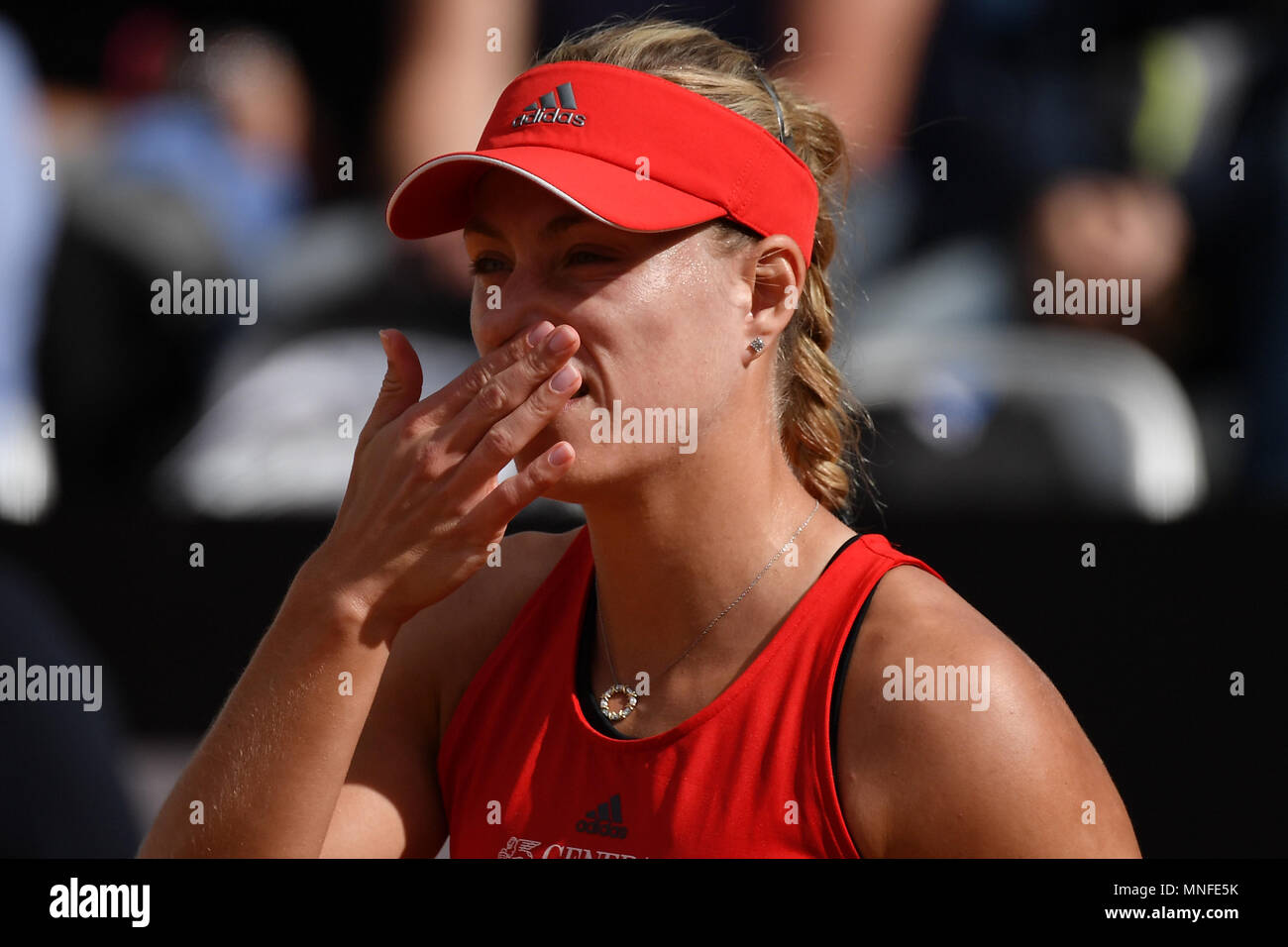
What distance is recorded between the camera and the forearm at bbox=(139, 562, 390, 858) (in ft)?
6.26

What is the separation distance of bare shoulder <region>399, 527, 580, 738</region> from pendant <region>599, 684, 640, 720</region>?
28cm

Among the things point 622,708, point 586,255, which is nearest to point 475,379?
point 586,255

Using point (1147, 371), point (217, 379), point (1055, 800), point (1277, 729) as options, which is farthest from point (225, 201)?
point (1277, 729)

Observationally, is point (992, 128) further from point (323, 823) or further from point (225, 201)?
point (323, 823)

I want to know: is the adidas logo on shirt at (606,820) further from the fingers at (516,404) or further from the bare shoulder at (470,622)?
the fingers at (516,404)

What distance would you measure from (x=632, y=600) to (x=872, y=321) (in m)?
2.12

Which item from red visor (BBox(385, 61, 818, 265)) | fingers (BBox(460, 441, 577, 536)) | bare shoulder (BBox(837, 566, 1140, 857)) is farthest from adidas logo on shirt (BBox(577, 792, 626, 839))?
red visor (BBox(385, 61, 818, 265))

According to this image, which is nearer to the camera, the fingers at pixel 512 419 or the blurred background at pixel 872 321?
the fingers at pixel 512 419

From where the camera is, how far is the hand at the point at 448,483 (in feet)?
6.07

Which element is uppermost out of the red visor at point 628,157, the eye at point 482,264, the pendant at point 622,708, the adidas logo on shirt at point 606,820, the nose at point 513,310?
the red visor at point 628,157

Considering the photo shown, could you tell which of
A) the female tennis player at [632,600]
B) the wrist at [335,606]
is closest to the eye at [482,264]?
the female tennis player at [632,600]

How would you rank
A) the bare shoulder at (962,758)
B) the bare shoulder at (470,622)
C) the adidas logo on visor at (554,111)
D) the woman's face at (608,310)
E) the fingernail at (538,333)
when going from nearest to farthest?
the bare shoulder at (962,758) < the fingernail at (538,333) < the woman's face at (608,310) < the adidas logo on visor at (554,111) < the bare shoulder at (470,622)

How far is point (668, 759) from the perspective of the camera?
6.47ft

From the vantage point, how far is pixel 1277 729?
3.78m
